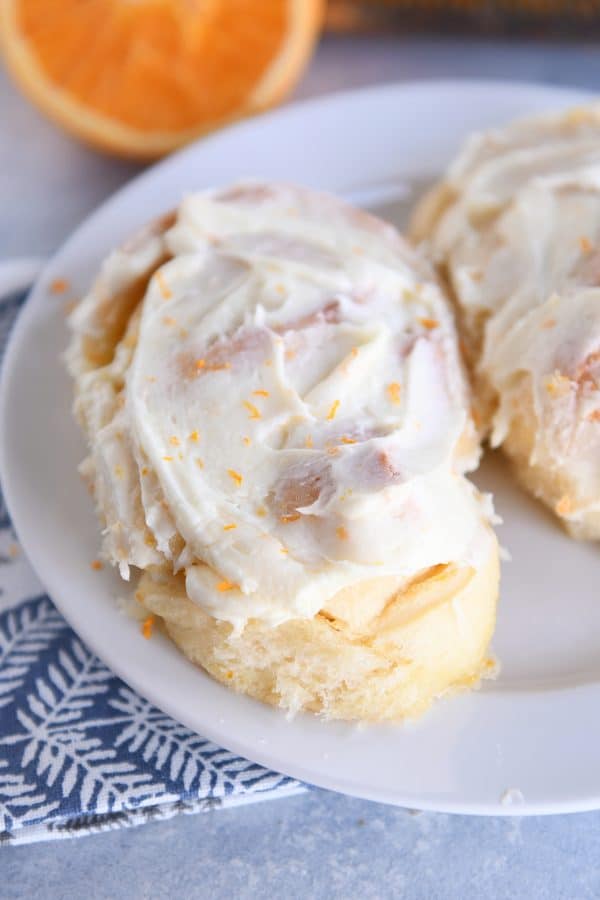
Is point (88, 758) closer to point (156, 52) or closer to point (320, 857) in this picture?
point (320, 857)

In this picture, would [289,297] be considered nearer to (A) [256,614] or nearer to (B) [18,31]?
(A) [256,614]

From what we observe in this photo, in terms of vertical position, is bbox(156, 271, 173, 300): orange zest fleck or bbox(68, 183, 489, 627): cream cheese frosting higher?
bbox(156, 271, 173, 300): orange zest fleck

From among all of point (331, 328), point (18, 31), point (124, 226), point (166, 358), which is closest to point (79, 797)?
point (166, 358)

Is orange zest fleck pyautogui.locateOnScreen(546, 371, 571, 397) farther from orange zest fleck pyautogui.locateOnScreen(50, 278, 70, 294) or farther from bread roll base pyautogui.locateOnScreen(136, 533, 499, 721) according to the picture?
orange zest fleck pyautogui.locateOnScreen(50, 278, 70, 294)

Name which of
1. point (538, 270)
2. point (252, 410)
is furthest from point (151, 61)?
point (252, 410)

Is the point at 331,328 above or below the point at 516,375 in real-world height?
above

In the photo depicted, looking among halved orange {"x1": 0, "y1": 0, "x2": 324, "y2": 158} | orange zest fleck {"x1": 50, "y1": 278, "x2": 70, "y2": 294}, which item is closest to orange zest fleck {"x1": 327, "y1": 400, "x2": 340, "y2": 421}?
orange zest fleck {"x1": 50, "y1": 278, "x2": 70, "y2": 294}
